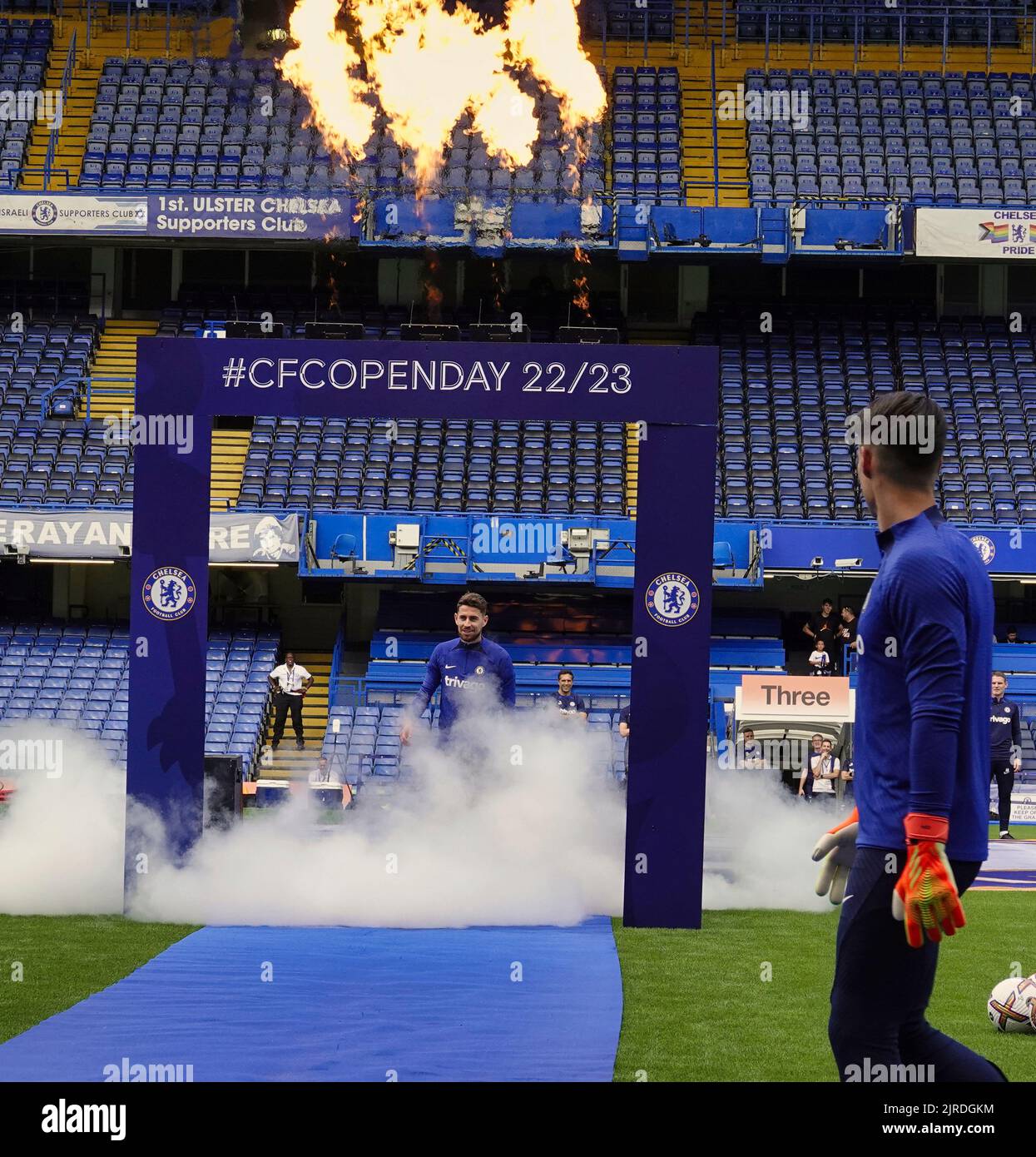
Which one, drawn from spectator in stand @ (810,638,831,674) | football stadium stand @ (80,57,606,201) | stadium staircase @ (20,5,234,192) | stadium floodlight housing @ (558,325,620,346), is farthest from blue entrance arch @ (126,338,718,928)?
stadium staircase @ (20,5,234,192)

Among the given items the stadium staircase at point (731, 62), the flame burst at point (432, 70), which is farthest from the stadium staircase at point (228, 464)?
the stadium staircase at point (731, 62)

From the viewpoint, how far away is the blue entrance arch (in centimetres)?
1108

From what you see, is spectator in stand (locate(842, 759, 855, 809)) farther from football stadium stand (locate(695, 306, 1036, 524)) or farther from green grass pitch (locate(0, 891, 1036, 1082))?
football stadium stand (locate(695, 306, 1036, 524))

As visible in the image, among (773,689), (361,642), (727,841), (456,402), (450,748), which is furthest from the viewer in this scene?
(361,642)

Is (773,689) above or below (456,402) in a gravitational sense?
below

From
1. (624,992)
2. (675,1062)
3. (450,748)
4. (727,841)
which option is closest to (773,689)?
(727,841)

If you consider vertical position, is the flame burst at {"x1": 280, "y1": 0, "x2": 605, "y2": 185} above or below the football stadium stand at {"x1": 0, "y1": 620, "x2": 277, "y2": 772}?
above

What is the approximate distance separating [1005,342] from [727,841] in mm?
20922

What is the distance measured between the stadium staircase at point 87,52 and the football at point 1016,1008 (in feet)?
99.6

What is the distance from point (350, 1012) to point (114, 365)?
1072 inches

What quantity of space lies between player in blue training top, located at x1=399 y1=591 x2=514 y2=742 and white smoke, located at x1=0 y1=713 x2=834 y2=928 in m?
0.21

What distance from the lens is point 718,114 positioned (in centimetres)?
3553

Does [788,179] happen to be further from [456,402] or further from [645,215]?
[456,402]

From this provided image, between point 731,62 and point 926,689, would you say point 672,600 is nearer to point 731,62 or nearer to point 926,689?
point 926,689
